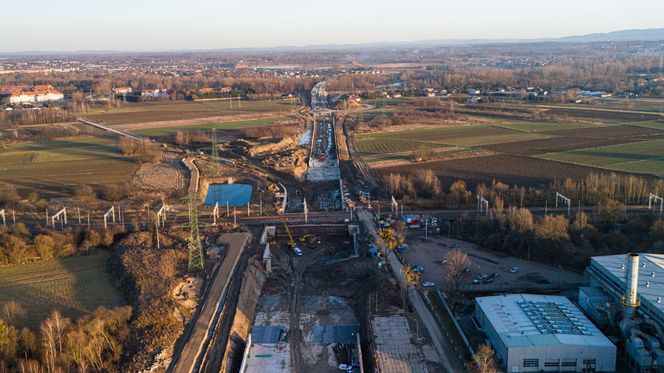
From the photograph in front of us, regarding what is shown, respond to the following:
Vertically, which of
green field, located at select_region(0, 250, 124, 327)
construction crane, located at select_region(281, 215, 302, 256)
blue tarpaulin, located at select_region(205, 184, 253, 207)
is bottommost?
construction crane, located at select_region(281, 215, 302, 256)

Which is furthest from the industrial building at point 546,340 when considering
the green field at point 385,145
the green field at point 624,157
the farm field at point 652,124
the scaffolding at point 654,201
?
the farm field at point 652,124

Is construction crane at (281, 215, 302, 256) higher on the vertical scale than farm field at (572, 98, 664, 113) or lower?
lower

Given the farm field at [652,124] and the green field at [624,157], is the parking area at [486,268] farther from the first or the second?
the farm field at [652,124]

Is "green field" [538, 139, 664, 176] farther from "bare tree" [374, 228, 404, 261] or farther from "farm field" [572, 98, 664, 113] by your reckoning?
"farm field" [572, 98, 664, 113]

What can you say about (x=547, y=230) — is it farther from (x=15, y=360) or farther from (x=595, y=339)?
(x=15, y=360)

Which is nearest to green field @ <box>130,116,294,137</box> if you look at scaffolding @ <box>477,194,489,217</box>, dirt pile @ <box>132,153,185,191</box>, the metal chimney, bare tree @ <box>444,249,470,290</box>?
dirt pile @ <box>132,153,185,191</box>

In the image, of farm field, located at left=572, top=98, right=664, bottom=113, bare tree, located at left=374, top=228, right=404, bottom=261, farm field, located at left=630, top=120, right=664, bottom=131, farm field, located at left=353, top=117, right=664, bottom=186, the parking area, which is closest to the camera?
the parking area

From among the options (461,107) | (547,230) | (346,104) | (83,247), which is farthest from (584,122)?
(83,247)
